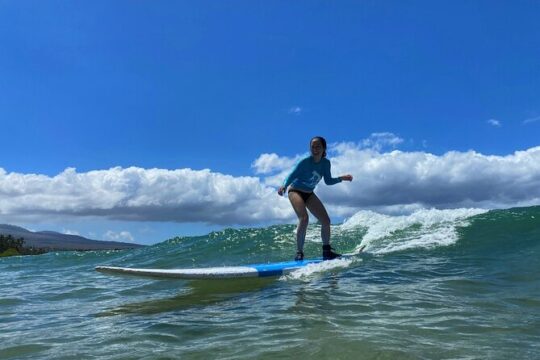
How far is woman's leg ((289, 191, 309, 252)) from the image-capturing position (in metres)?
8.52

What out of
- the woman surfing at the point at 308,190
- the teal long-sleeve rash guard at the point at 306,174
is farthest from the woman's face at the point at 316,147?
the teal long-sleeve rash guard at the point at 306,174

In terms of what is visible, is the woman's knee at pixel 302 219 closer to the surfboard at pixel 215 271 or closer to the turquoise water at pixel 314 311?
A: the surfboard at pixel 215 271

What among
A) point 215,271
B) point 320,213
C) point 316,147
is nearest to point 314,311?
point 215,271

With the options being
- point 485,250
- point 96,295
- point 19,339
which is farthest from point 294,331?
point 485,250

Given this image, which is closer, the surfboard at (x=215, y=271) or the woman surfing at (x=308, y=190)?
the surfboard at (x=215, y=271)

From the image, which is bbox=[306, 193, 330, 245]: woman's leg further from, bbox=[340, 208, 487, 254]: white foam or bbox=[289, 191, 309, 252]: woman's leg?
bbox=[340, 208, 487, 254]: white foam

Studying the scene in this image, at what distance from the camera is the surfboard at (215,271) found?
6582 mm

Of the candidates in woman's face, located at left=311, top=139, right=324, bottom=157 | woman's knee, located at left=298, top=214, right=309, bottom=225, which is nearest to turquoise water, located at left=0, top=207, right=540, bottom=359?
woman's knee, located at left=298, top=214, right=309, bottom=225

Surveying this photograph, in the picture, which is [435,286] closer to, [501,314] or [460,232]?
[501,314]

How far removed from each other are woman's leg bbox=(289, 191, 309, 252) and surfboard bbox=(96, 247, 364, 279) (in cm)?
47

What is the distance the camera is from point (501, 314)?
15.2 ft

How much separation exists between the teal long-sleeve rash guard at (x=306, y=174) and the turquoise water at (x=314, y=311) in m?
1.56

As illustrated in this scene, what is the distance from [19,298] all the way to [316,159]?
5421mm

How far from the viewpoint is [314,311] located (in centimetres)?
486
